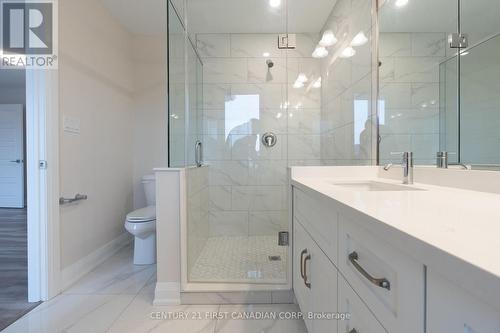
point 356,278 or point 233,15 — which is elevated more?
point 233,15

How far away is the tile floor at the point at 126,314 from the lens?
148cm

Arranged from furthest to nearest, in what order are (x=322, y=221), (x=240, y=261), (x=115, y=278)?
(x=240, y=261) → (x=115, y=278) → (x=322, y=221)

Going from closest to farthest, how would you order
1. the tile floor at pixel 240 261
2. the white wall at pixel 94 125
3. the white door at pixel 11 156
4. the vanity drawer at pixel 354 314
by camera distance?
Answer: the vanity drawer at pixel 354 314 → the tile floor at pixel 240 261 → the white wall at pixel 94 125 → the white door at pixel 11 156

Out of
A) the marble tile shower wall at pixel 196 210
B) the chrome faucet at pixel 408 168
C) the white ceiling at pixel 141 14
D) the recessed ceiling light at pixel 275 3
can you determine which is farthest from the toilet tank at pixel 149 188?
the chrome faucet at pixel 408 168

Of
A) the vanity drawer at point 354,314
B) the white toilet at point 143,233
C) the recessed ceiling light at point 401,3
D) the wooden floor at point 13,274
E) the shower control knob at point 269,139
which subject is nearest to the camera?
the vanity drawer at point 354,314

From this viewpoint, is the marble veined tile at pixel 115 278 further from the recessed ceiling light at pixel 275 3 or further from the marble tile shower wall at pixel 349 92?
the recessed ceiling light at pixel 275 3

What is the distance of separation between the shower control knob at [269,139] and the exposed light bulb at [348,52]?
3.48 ft

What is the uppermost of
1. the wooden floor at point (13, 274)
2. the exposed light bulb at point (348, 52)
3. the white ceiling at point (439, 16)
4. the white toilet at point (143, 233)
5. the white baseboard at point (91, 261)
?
the exposed light bulb at point (348, 52)

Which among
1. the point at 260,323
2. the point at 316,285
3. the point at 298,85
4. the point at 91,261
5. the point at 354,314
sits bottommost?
the point at 260,323

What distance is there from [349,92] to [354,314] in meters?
1.86

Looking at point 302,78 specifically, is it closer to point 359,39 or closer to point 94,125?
point 359,39

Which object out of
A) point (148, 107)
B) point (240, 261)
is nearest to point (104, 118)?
point (148, 107)

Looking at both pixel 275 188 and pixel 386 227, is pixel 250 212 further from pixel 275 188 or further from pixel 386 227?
pixel 386 227

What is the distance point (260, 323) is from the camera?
60.6 inches
